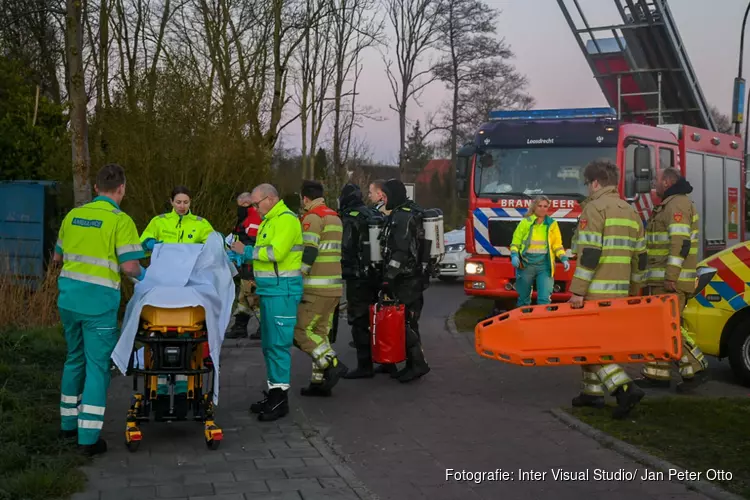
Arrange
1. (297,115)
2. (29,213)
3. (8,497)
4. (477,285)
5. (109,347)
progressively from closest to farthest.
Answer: (8,497), (109,347), (477,285), (29,213), (297,115)

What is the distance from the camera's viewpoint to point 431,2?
133 ft

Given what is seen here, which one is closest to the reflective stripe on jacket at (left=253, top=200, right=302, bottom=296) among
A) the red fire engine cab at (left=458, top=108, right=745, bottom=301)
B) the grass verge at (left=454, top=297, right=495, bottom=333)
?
the grass verge at (left=454, top=297, right=495, bottom=333)

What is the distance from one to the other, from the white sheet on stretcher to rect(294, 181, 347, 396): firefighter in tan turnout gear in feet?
5.28

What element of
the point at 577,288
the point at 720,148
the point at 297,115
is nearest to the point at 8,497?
the point at 577,288

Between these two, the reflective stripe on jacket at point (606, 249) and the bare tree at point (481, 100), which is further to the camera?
the bare tree at point (481, 100)

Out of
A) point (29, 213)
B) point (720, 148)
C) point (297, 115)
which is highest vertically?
Answer: point (297, 115)

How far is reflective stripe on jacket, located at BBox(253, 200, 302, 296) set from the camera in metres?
7.69

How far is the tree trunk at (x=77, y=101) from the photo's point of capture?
1117 cm

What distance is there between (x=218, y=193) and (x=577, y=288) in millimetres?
9985

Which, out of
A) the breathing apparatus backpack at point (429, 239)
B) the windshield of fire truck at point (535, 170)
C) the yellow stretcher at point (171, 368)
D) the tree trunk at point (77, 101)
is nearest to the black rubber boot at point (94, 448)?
the yellow stretcher at point (171, 368)

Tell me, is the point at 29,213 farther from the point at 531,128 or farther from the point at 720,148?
the point at 720,148

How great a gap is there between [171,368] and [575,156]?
28.8ft

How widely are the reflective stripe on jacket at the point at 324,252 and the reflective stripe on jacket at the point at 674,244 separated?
3132mm

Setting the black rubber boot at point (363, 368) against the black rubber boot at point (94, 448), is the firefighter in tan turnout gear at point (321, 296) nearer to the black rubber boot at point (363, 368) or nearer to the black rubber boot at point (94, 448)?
the black rubber boot at point (363, 368)
